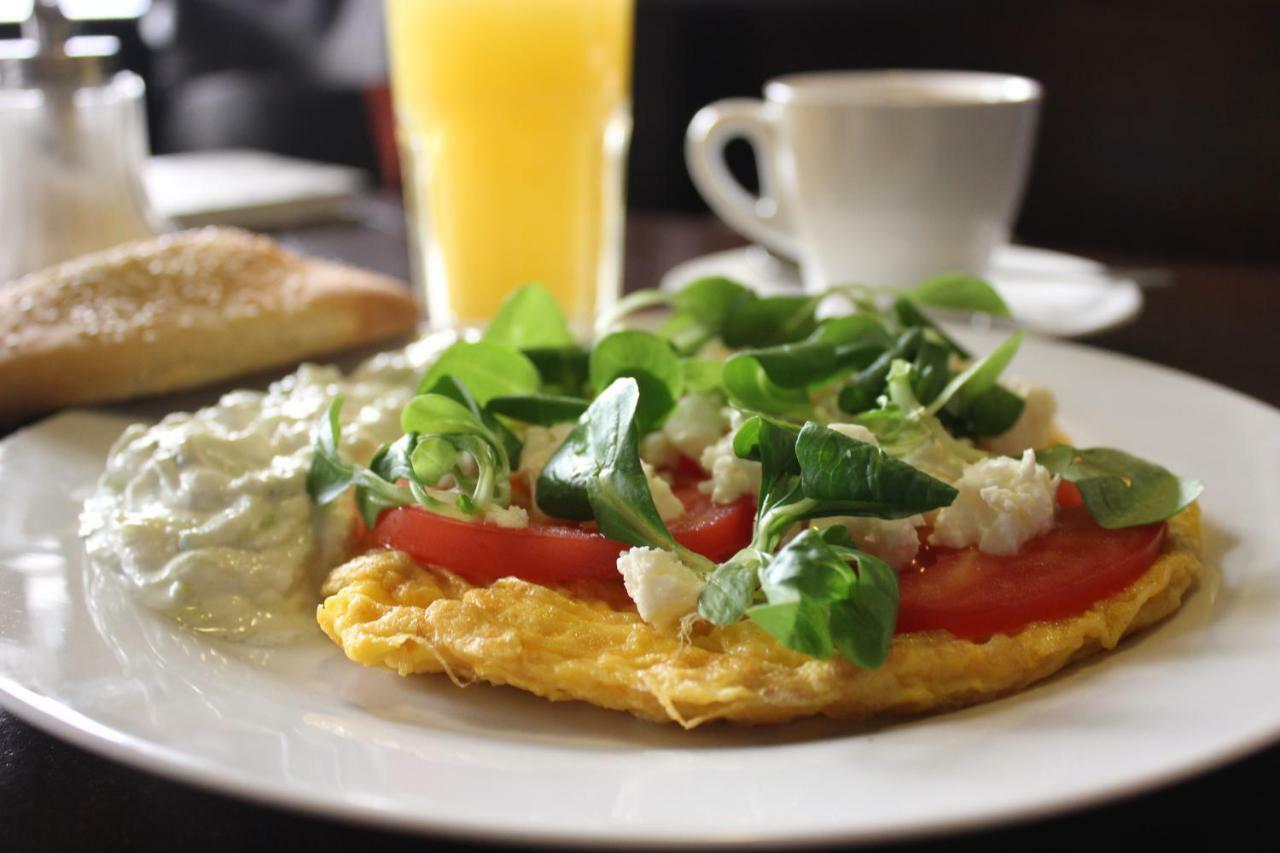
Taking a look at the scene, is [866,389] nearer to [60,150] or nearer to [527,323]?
[527,323]

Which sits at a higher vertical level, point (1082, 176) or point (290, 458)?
point (290, 458)

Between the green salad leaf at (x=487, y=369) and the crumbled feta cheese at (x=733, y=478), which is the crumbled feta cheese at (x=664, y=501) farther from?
the green salad leaf at (x=487, y=369)

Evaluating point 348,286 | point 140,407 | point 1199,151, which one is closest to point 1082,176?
point 1199,151

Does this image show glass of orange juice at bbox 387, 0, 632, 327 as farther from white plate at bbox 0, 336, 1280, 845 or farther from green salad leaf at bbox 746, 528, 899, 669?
green salad leaf at bbox 746, 528, 899, 669

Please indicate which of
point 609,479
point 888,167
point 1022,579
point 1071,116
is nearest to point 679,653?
point 609,479

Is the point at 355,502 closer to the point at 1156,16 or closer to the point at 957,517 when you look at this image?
the point at 957,517

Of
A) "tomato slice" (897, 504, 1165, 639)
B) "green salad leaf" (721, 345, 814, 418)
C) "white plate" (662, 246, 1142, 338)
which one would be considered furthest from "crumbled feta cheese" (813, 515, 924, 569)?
"white plate" (662, 246, 1142, 338)
